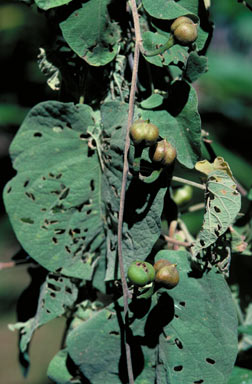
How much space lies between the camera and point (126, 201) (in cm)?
94

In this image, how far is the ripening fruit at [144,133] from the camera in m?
0.80

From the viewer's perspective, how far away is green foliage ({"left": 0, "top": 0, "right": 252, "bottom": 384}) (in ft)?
3.03

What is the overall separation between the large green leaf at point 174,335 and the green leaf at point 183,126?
0.19m

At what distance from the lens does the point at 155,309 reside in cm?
96

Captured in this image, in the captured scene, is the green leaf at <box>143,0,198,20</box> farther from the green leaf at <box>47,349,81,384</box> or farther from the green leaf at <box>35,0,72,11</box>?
the green leaf at <box>47,349,81,384</box>

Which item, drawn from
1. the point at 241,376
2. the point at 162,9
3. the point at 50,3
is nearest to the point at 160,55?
the point at 162,9

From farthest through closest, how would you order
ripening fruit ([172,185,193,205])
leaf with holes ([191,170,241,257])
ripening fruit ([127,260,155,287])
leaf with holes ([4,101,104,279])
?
ripening fruit ([172,185,193,205]) → leaf with holes ([4,101,104,279]) → leaf with holes ([191,170,241,257]) → ripening fruit ([127,260,155,287])

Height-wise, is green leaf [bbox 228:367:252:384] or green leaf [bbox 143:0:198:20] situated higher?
green leaf [bbox 143:0:198:20]

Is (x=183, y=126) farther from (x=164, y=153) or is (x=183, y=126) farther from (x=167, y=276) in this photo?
(x=167, y=276)

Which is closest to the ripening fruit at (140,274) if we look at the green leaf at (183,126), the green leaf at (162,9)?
the green leaf at (183,126)

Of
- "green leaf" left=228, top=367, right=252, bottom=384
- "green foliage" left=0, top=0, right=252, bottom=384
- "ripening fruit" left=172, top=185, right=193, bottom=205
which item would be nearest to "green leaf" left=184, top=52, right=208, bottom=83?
"green foliage" left=0, top=0, right=252, bottom=384

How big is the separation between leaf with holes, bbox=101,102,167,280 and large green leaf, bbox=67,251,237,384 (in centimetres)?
6

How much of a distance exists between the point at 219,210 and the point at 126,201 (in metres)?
0.17

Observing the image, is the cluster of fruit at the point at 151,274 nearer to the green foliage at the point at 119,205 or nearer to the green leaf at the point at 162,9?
the green foliage at the point at 119,205
